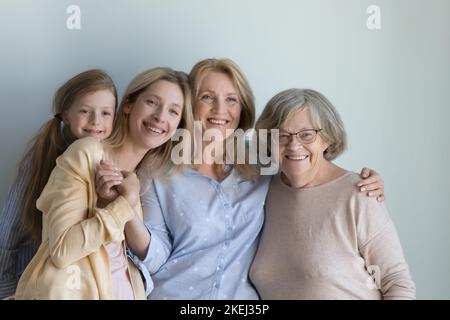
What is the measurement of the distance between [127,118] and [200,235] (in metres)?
0.41

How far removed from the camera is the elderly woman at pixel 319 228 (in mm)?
1588

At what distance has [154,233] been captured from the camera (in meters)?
1.68

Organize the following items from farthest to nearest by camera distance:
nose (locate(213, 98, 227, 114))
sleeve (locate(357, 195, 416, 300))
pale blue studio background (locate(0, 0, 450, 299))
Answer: pale blue studio background (locate(0, 0, 450, 299)), nose (locate(213, 98, 227, 114)), sleeve (locate(357, 195, 416, 300))

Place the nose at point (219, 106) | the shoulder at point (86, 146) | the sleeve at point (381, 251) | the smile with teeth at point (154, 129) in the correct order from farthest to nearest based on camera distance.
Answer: the nose at point (219, 106) < the smile with teeth at point (154, 129) < the sleeve at point (381, 251) < the shoulder at point (86, 146)

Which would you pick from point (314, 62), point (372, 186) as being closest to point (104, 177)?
point (372, 186)

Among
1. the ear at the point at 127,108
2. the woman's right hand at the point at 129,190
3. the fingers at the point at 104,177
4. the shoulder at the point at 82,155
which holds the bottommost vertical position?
the woman's right hand at the point at 129,190

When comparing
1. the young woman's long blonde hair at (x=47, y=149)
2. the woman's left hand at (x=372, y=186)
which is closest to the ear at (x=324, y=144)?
the woman's left hand at (x=372, y=186)

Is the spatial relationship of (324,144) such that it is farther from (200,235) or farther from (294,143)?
(200,235)

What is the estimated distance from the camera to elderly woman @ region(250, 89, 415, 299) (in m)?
1.59

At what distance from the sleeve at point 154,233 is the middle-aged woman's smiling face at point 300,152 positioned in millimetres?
391

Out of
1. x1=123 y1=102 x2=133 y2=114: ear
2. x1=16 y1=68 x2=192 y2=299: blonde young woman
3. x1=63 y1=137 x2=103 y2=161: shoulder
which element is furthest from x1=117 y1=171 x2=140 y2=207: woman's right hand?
x1=123 y1=102 x2=133 y2=114: ear

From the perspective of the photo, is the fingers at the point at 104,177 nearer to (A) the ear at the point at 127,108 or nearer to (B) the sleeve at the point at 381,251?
(A) the ear at the point at 127,108

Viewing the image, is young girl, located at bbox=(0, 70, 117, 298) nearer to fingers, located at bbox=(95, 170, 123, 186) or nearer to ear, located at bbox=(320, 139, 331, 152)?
fingers, located at bbox=(95, 170, 123, 186)

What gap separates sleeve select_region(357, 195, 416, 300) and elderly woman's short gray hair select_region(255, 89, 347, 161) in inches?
8.2
